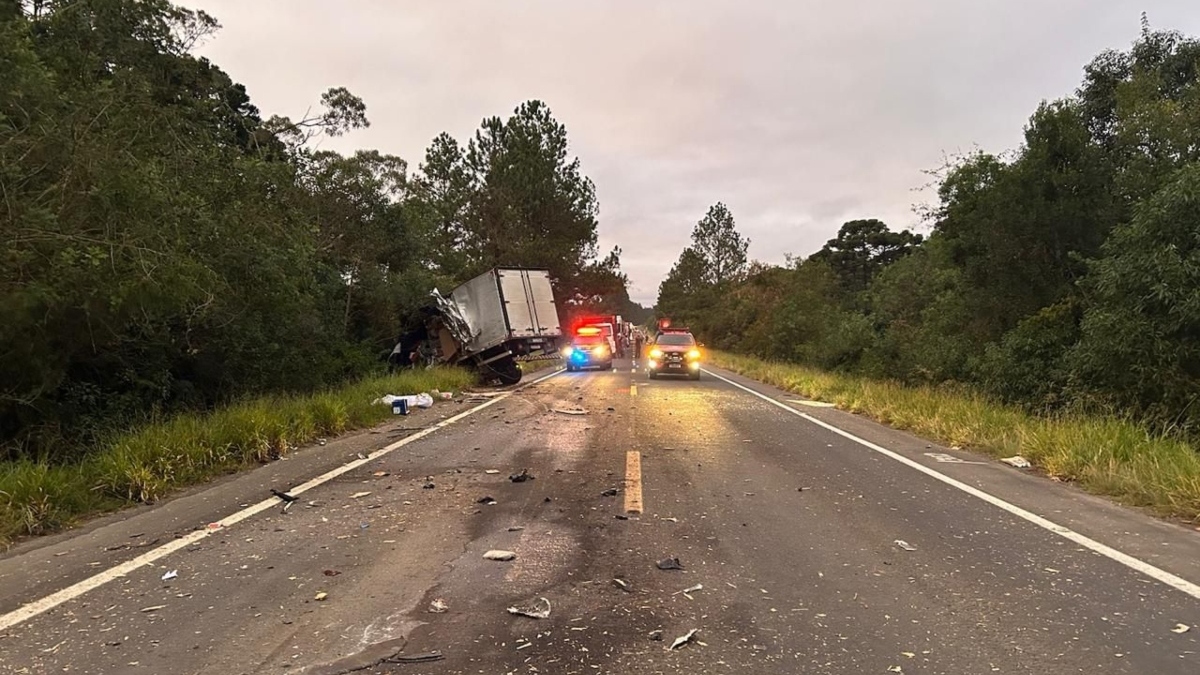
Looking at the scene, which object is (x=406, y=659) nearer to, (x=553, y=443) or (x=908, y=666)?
(x=908, y=666)

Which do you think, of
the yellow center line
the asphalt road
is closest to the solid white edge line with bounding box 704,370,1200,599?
the asphalt road

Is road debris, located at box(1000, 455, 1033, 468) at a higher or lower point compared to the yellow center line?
lower

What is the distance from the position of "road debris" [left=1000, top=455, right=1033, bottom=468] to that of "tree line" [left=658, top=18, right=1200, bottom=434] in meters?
3.67

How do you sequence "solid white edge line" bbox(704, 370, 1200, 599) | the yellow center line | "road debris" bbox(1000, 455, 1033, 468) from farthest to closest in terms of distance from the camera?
"road debris" bbox(1000, 455, 1033, 468) < the yellow center line < "solid white edge line" bbox(704, 370, 1200, 599)

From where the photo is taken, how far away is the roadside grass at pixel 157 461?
20.1 feet

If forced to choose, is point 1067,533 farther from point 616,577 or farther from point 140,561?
point 140,561

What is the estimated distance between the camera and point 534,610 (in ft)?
13.3

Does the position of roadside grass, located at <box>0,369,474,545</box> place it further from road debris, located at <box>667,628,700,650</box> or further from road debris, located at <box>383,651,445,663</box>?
road debris, located at <box>667,628,700,650</box>

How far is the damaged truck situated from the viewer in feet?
66.8

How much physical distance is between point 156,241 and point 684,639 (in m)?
8.22

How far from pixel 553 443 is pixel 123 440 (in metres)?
5.29

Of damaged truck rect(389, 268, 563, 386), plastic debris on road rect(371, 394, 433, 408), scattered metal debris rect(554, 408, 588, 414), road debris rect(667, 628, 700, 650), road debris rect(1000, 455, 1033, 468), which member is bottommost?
road debris rect(1000, 455, 1033, 468)

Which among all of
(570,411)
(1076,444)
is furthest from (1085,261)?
(570,411)

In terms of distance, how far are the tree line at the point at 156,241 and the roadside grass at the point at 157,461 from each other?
5.68 ft
